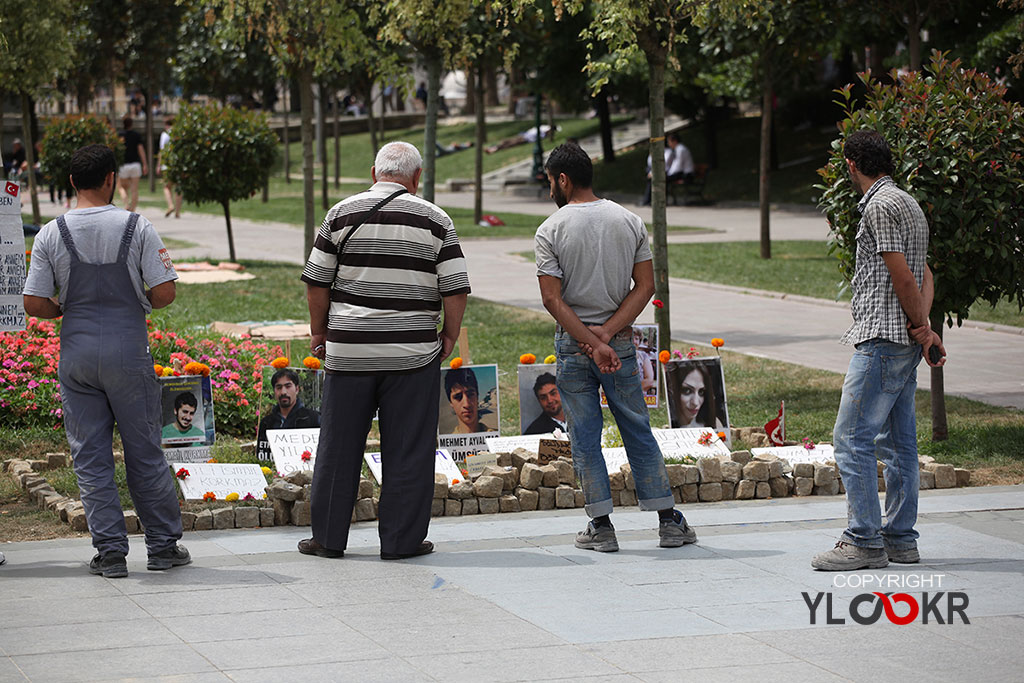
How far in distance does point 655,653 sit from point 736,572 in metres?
1.16

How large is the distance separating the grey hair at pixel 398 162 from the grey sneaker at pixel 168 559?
6.01ft

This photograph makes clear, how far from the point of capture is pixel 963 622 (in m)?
5.02

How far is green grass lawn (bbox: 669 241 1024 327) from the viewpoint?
16.5 metres

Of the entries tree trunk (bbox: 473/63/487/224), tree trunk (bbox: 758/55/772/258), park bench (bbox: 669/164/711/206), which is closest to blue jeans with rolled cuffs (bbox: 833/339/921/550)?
tree trunk (bbox: 758/55/772/258)

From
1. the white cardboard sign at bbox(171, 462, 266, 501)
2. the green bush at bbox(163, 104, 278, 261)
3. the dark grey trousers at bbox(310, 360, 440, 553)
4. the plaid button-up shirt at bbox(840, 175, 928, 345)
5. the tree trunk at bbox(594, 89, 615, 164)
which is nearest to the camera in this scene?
the plaid button-up shirt at bbox(840, 175, 928, 345)

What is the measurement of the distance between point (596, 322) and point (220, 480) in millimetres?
2340

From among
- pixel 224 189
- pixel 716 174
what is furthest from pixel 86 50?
pixel 224 189

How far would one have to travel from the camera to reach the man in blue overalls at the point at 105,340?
575 centimetres

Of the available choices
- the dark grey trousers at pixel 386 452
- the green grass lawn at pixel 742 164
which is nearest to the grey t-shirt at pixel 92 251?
the dark grey trousers at pixel 386 452

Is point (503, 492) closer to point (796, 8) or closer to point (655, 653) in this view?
point (655, 653)

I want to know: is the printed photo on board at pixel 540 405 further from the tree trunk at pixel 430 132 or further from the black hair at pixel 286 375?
the tree trunk at pixel 430 132

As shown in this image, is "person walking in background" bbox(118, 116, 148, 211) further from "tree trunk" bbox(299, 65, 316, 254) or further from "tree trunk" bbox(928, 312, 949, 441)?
"tree trunk" bbox(928, 312, 949, 441)

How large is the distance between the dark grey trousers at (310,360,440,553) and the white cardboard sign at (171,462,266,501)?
1138mm

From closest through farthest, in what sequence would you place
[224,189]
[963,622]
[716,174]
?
[963,622] < [224,189] < [716,174]
